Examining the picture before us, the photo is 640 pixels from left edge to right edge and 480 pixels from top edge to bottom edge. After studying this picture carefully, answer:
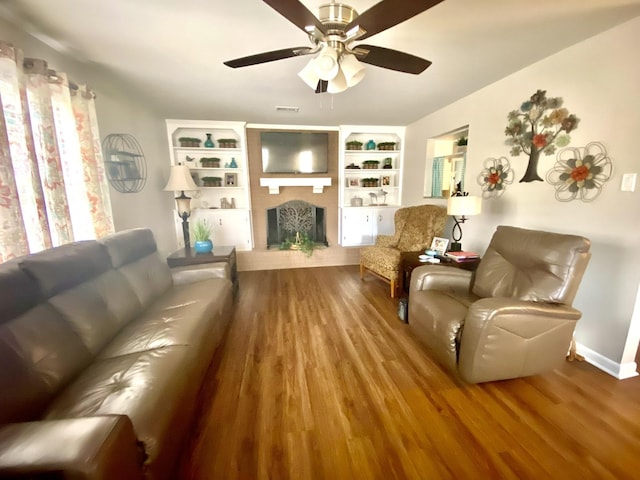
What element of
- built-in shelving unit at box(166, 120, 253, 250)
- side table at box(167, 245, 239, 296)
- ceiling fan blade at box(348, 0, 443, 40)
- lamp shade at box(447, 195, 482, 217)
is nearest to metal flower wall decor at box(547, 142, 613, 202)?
lamp shade at box(447, 195, 482, 217)

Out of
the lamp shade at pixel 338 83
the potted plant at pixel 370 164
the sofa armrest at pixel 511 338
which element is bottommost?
the sofa armrest at pixel 511 338

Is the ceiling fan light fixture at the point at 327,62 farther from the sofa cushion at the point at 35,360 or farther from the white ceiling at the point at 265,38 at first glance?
the sofa cushion at the point at 35,360

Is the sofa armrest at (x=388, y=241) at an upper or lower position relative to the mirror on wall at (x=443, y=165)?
lower

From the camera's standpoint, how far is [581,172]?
1.92 m

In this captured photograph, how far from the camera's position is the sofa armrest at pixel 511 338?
151 cm

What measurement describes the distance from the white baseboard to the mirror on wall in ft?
7.10

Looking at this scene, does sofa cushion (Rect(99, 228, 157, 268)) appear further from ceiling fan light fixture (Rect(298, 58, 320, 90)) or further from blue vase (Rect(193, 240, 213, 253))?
ceiling fan light fixture (Rect(298, 58, 320, 90))

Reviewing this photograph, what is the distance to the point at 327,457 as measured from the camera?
126cm

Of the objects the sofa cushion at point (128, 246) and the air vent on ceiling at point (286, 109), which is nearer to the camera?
the sofa cushion at point (128, 246)

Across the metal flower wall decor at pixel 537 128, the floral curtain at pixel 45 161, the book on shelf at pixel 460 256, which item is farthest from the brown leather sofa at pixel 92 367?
the metal flower wall decor at pixel 537 128

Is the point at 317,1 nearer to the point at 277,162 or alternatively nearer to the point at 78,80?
the point at 78,80

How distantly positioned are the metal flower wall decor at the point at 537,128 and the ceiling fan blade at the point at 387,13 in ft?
5.62

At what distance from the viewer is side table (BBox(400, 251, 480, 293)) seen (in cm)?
255

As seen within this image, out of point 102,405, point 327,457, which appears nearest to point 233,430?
point 327,457
